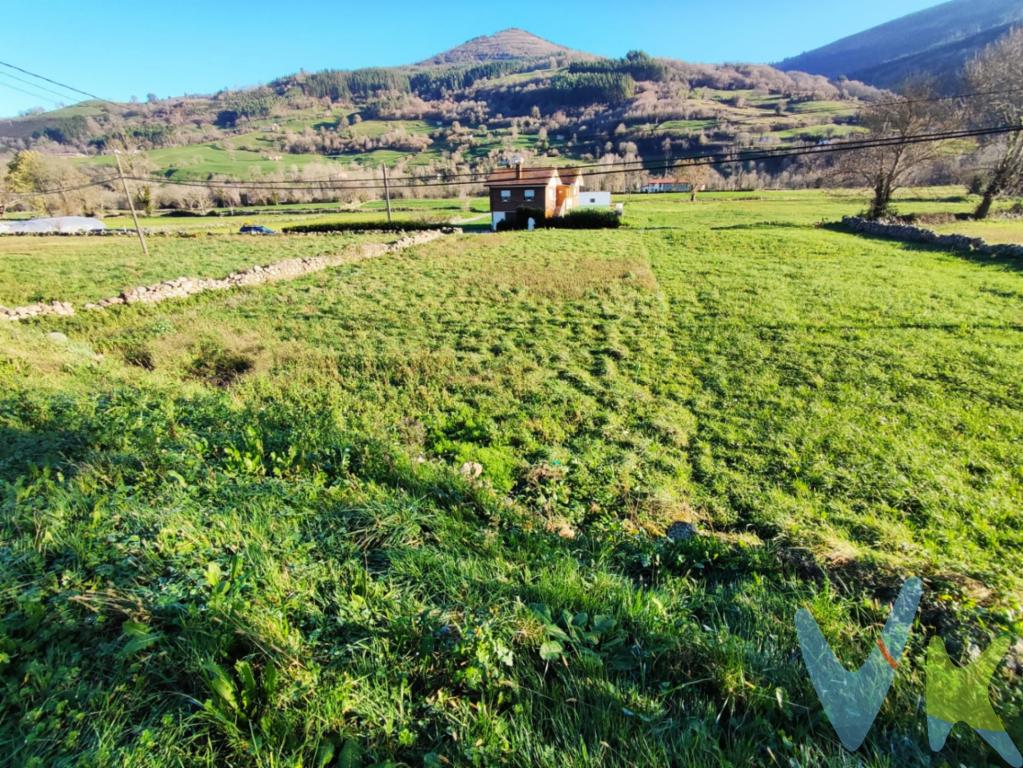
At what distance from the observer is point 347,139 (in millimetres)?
152625

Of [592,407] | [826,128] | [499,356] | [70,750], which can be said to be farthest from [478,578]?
[826,128]

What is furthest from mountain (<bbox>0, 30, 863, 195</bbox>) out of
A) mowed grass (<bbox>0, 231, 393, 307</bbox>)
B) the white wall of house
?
mowed grass (<bbox>0, 231, 393, 307</bbox>)

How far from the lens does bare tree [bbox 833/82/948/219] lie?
98.8 feet

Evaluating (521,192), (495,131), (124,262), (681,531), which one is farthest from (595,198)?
(495,131)

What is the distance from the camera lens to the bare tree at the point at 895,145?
30109 mm

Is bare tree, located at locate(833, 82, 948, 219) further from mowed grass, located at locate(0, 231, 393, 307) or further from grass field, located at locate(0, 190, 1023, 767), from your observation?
mowed grass, located at locate(0, 231, 393, 307)

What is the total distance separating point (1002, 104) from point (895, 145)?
760 centimetres

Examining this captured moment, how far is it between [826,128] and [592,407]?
14827 cm

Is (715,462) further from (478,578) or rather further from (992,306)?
(992,306)

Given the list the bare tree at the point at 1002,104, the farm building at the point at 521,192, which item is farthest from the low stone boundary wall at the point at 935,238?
the farm building at the point at 521,192

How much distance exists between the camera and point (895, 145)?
1203 inches

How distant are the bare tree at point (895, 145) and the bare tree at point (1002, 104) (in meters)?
2.76

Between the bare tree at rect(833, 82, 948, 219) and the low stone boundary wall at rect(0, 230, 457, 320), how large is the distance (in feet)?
118

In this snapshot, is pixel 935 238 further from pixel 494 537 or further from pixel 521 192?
pixel 521 192
